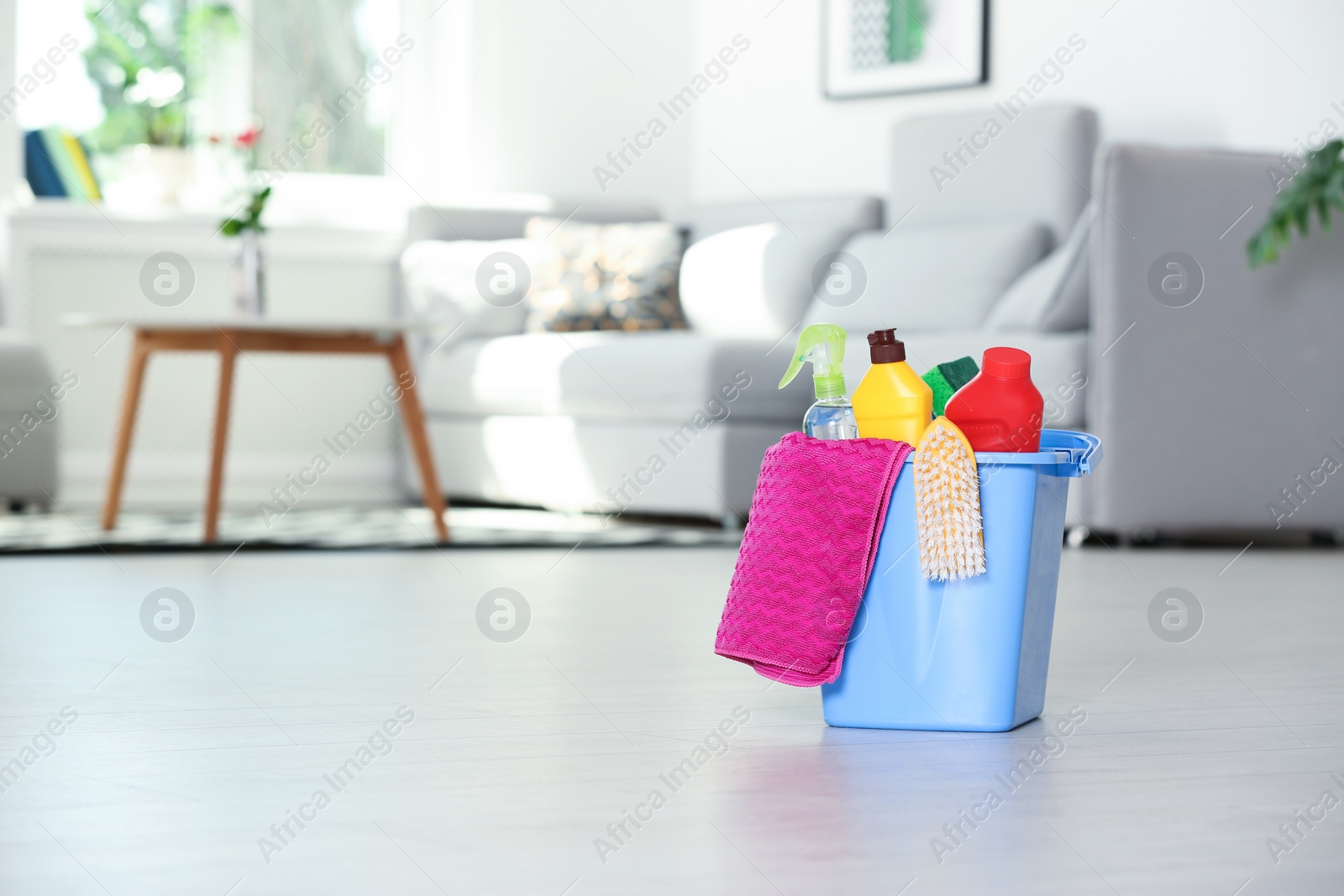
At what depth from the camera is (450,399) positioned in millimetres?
4074

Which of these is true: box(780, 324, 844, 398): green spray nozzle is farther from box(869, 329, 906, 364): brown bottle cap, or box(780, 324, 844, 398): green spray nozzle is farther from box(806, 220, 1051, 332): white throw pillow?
box(806, 220, 1051, 332): white throw pillow

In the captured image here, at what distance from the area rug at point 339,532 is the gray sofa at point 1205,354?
809mm

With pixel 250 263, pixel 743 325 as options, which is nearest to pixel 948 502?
pixel 250 263

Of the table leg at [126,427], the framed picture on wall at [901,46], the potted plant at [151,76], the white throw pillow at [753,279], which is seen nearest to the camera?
the table leg at [126,427]

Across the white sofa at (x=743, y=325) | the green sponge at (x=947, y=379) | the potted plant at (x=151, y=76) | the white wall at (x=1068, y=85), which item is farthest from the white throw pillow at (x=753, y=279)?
the green sponge at (x=947, y=379)

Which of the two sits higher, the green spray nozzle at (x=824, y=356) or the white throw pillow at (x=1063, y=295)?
the green spray nozzle at (x=824, y=356)

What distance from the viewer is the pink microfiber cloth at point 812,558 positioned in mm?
1269

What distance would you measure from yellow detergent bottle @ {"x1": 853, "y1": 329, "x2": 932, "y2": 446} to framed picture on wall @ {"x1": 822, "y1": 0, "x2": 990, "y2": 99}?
10.3 feet

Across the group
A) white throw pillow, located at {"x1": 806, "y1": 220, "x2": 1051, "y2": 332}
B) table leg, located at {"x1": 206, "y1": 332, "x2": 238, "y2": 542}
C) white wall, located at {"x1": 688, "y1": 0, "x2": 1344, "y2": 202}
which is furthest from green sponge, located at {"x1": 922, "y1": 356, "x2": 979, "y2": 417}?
white wall, located at {"x1": 688, "y1": 0, "x2": 1344, "y2": 202}

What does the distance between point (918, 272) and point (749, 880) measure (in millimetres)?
2928

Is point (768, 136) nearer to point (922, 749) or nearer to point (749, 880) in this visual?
point (922, 749)

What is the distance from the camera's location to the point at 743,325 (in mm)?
4062

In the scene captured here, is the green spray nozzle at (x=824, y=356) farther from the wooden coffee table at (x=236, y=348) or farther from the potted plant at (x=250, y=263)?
the potted plant at (x=250, y=263)

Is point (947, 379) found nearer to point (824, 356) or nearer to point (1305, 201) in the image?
point (824, 356)
